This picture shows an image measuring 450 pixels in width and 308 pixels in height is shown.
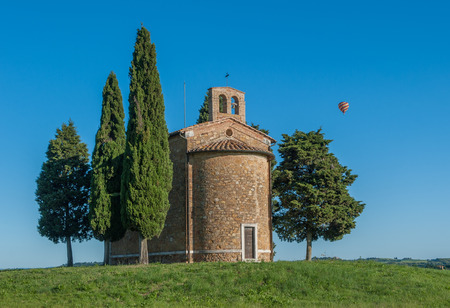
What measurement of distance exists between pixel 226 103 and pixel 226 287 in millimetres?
13880

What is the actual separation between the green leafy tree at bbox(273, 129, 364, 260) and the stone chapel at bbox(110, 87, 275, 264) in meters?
6.12

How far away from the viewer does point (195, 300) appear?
57.9 feet

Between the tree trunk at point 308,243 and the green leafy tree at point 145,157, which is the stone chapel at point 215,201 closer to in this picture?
the green leafy tree at point 145,157

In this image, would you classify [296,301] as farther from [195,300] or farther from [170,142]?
[170,142]

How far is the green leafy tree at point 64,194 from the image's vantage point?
3253cm

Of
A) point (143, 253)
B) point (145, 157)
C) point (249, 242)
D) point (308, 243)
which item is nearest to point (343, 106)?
point (308, 243)

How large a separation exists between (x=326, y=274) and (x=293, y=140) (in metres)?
16.7

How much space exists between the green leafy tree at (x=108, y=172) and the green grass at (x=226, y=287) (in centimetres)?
523

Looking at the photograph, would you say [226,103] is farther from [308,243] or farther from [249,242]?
[308,243]

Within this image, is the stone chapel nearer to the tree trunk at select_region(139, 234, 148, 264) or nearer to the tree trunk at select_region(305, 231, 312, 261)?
the tree trunk at select_region(139, 234, 148, 264)

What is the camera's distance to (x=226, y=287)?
1906cm

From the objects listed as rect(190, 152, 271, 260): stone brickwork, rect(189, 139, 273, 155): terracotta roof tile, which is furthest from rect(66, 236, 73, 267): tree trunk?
rect(189, 139, 273, 155): terracotta roof tile

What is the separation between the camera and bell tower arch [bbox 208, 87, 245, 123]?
2986 cm

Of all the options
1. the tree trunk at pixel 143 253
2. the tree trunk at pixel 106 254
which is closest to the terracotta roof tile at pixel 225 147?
the tree trunk at pixel 143 253
